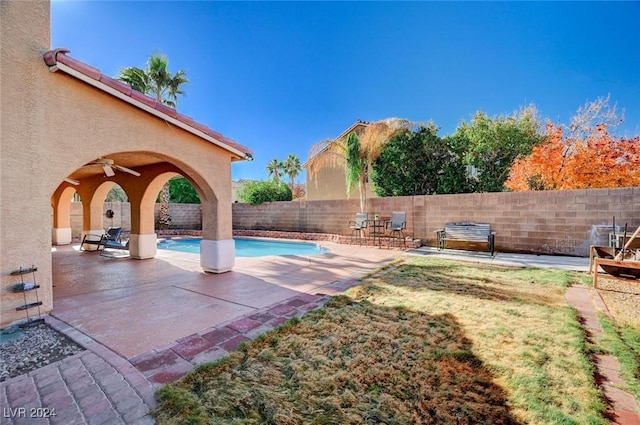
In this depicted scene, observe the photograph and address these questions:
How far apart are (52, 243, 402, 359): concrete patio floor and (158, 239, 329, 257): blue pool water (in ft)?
14.0

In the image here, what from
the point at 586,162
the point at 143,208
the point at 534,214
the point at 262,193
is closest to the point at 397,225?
the point at 534,214

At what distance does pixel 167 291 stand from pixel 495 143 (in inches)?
732

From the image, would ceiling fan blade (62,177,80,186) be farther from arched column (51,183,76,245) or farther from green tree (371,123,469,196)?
green tree (371,123,469,196)

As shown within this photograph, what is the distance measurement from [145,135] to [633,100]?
20013mm

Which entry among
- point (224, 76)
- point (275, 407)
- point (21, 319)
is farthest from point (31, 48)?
point (224, 76)

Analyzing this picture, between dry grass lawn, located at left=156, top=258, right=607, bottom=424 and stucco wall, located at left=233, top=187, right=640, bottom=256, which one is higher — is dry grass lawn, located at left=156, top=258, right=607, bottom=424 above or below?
below

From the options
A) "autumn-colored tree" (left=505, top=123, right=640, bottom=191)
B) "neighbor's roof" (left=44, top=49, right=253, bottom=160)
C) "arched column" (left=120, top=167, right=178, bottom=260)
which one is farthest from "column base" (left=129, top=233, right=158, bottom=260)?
"autumn-colored tree" (left=505, top=123, right=640, bottom=191)

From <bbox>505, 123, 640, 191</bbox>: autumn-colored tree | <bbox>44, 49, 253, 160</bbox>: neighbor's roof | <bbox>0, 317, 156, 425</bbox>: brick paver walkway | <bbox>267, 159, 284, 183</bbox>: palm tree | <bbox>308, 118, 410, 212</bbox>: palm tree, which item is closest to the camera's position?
<bbox>0, 317, 156, 425</bbox>: brick paver walkway

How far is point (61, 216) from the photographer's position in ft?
41.6

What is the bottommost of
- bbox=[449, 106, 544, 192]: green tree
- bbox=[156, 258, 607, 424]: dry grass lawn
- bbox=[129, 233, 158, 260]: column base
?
bbox=[156, 258, 607, 424]: dry grass lawn

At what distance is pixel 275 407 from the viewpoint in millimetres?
2209

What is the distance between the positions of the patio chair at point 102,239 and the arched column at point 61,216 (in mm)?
2723

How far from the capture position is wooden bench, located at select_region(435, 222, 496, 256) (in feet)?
31.6

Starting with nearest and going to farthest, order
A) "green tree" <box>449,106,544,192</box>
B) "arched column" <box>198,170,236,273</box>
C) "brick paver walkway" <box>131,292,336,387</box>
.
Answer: "brick paver walkway" <box>131,292,336,387</box> → "arched column" <box>198,170,236,273</box> → "green tree" <box>449,106,544,192</box>
